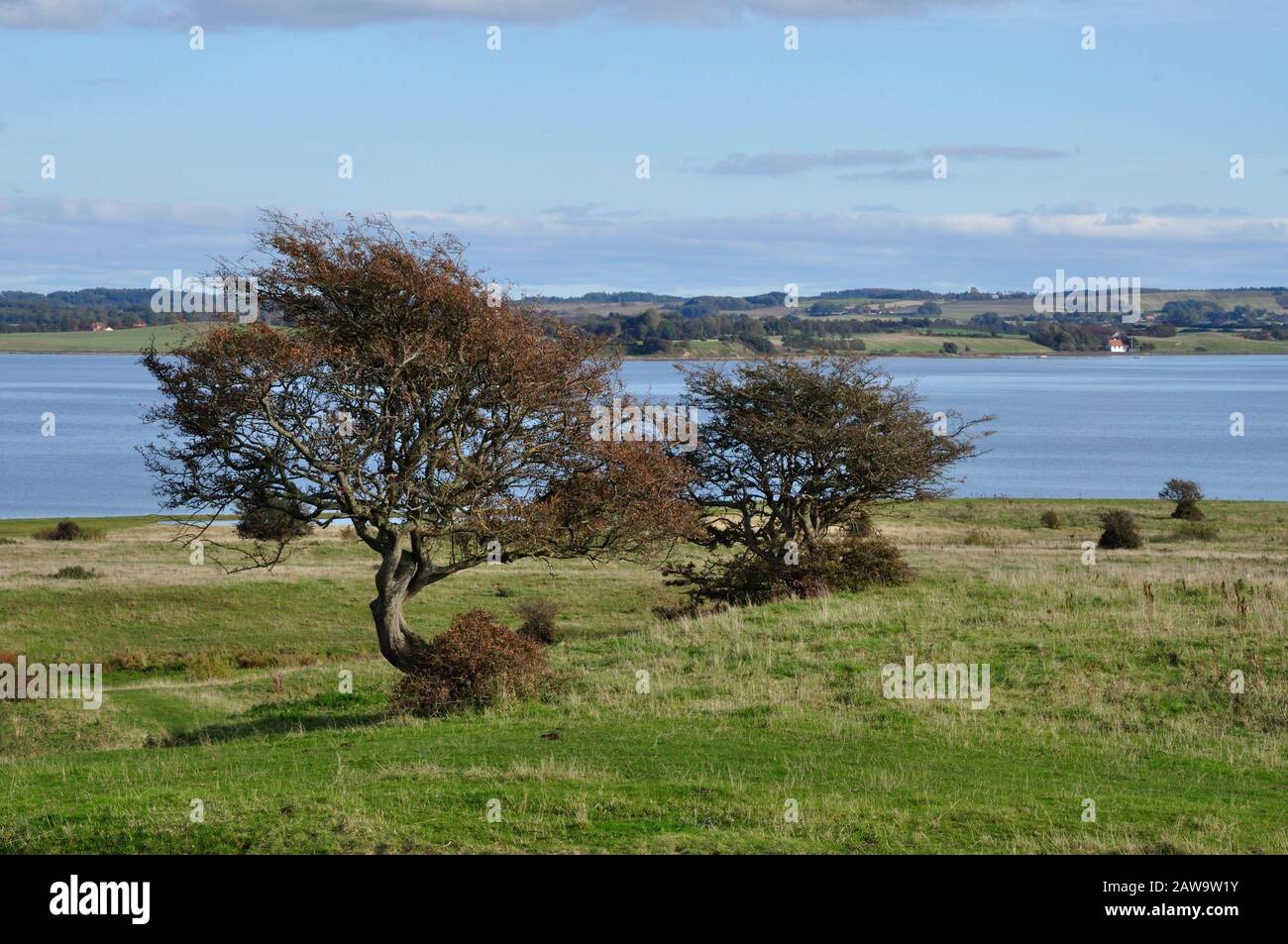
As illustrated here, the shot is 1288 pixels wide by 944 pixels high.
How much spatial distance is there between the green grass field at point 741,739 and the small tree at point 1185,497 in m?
34.5

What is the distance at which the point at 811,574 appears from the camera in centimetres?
3172

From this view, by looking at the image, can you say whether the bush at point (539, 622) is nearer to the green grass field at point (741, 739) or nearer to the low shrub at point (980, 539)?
the green grass field at point (741, 739)

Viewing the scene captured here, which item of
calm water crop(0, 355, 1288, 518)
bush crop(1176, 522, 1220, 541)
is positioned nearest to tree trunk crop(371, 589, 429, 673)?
calm water crop(0, 355, 1288, 518)

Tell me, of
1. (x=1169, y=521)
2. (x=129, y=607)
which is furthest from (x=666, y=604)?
(x=1169, y=521)

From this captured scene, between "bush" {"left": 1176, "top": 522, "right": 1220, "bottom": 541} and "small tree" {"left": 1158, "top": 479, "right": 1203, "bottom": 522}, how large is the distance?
11.0 ft

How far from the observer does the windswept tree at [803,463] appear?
108ft

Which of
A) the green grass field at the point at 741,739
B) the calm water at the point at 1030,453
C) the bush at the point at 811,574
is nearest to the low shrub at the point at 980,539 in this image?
the calm water at the point at 1030,453

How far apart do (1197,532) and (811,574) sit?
35886mm

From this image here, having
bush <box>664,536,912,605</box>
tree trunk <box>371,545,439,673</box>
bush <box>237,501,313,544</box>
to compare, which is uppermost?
bush <box>237,501,313,544</box>

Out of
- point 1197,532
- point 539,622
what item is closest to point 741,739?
point 539,622

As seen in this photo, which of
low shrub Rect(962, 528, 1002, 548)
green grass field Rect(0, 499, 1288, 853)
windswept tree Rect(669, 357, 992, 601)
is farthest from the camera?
low shrub Rect(962, 528, 1002, 548)

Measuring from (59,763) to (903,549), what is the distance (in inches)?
1448

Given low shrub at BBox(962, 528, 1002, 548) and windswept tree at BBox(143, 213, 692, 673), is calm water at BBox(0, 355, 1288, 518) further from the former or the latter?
windswept tree at BBox(143, 213, 692, 673)

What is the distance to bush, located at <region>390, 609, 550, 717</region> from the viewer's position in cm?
1938
